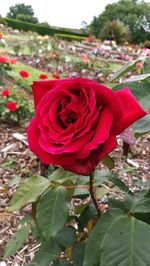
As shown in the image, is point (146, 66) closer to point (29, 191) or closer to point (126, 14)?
point (29, 191)

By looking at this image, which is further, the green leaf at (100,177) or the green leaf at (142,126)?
the green leaf at (100,177)

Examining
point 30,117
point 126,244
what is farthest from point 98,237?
point 30,117

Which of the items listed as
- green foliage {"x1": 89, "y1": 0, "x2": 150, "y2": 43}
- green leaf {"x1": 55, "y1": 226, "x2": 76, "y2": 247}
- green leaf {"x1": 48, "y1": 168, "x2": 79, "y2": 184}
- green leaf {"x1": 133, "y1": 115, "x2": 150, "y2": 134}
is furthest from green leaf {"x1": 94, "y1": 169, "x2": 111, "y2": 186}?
green foliage {"x1": 89, "y1": 0, "x2": 150, "y2": 43}

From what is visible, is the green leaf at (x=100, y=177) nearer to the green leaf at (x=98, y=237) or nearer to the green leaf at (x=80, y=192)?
the green leaf at (x=80, y=192)

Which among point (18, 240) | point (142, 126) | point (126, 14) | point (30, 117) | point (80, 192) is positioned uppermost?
point (142, 126)

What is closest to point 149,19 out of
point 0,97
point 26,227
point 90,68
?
point 90,68

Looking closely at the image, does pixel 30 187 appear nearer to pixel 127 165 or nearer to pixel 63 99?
pixel 63 99

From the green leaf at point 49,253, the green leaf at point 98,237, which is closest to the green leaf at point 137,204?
the green leaf at point 98,237
